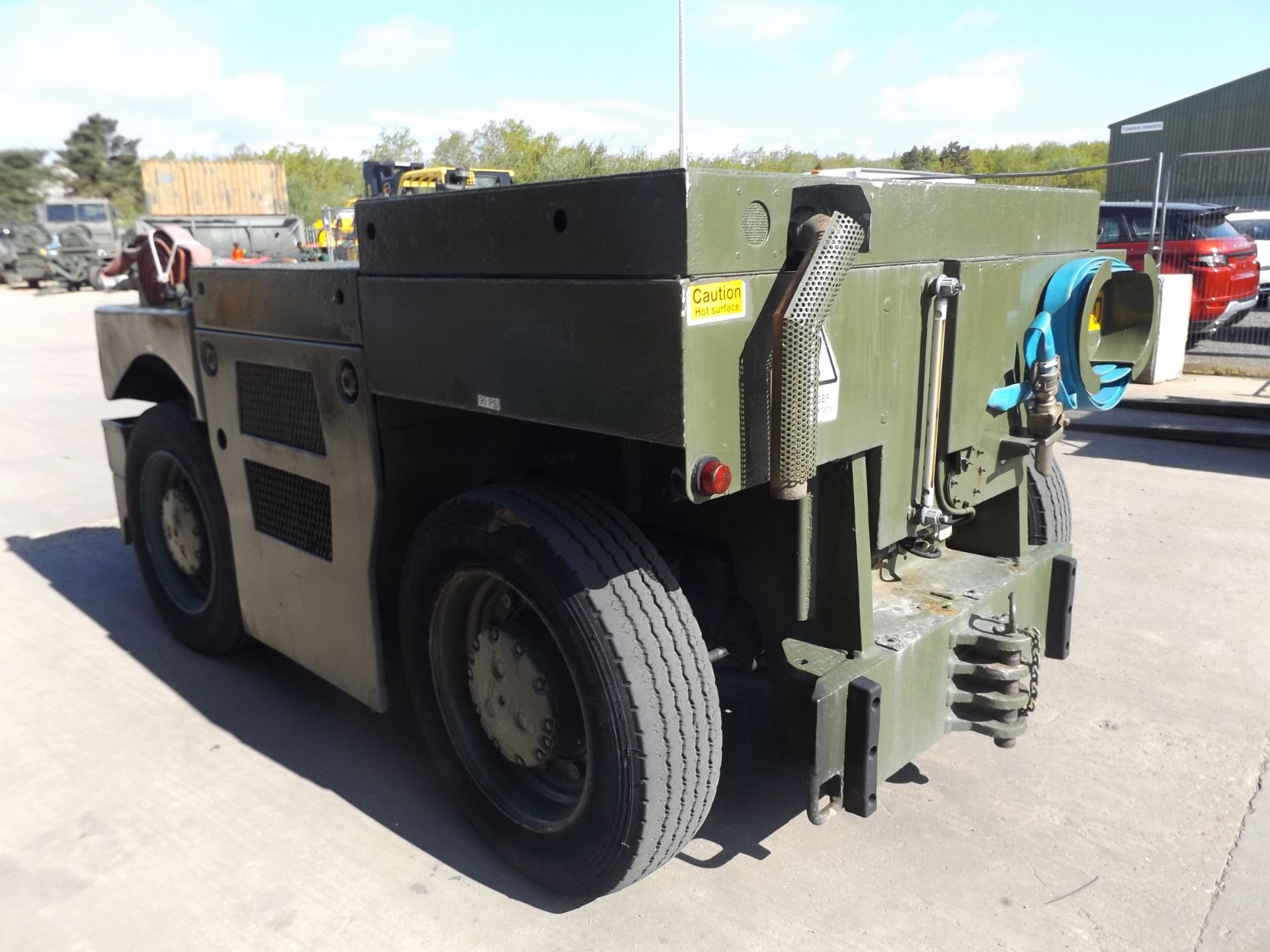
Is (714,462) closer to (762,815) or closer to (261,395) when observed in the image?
(762,815)

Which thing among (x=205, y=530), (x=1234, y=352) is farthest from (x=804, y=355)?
(x=1234, y=352)

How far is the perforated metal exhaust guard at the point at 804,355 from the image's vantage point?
6.82 feet

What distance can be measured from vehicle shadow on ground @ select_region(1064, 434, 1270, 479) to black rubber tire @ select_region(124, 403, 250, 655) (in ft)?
20.1

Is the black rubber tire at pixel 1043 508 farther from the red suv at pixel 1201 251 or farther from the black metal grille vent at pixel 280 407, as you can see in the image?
the red suv at pixel 1201 251

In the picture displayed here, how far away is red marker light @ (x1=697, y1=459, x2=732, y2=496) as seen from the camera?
2051 millimetres

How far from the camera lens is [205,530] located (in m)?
4.13

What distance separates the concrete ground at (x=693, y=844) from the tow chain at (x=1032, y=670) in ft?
1.23

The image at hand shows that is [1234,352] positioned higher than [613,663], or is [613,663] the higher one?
[613,663]

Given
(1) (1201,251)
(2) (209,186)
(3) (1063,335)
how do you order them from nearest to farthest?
(3) (1063,335) → (1) (1201,251) → (2) (209,186)

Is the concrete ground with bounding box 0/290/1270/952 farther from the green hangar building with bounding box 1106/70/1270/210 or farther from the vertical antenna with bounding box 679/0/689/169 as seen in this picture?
the green hangar building with bounding box 1106/70/1270/210

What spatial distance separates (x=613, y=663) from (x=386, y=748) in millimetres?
1560

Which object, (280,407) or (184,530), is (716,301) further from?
(184,530)

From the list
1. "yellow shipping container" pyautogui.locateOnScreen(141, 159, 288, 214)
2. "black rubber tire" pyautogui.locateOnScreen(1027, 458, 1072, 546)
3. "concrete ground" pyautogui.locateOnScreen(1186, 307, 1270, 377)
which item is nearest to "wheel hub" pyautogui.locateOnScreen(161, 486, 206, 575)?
"black rubber tire" pyautogui.locateOnScreen(1027, 458, 1072, 546)

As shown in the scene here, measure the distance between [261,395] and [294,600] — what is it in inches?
27.6
